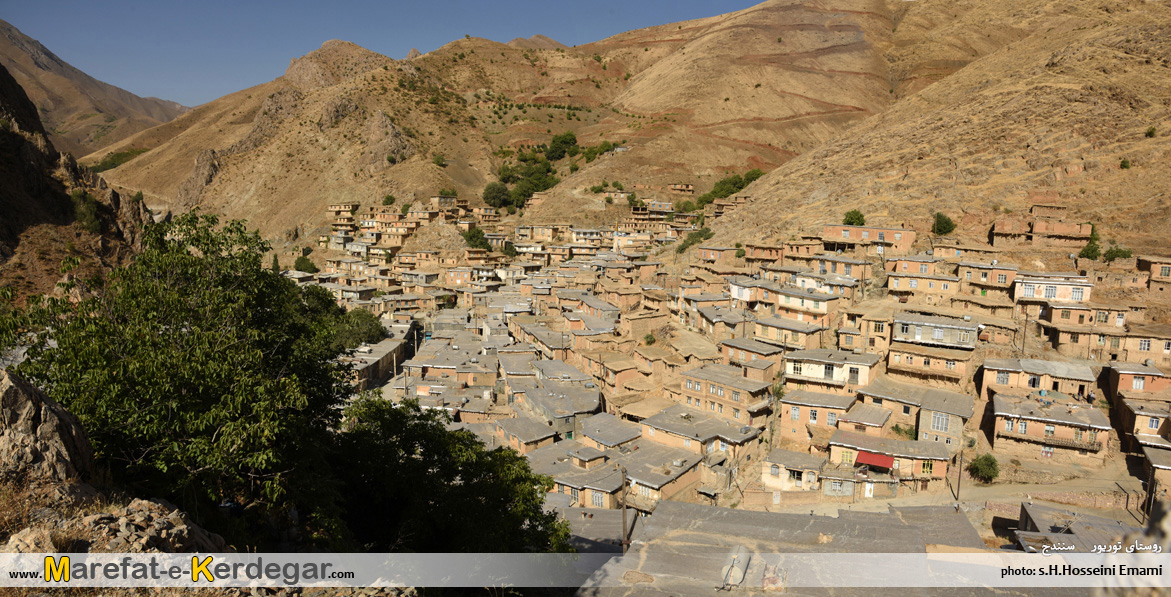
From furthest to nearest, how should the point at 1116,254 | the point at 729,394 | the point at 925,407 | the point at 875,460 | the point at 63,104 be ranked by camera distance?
the point at 63,104 < the point at 1116,254 < the point at 729,394 < the point at 925,407 < the point at 875,460

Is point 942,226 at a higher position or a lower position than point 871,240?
higher

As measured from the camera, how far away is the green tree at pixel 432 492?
11.4 metres

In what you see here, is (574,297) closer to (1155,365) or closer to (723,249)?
(723,249)

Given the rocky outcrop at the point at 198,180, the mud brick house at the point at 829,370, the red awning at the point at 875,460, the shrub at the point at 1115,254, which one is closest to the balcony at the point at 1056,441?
the red awning at the point at 875,460

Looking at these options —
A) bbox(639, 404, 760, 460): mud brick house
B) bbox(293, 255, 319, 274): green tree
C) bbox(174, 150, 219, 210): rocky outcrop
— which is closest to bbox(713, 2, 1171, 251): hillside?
bbox(639, 404, 760, 460): mud brick house

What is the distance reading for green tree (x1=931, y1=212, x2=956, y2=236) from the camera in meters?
39.4

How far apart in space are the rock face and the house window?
2542 cm

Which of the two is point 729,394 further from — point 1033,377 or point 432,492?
point 432,492

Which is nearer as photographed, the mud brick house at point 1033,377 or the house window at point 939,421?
the house window at point 939,421

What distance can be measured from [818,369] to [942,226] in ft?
63.0

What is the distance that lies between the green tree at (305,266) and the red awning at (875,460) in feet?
182

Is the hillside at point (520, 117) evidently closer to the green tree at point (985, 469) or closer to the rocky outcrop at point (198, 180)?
the rocky outcrop at point (198, 180)

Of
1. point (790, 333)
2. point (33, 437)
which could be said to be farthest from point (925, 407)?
point (33, 437)

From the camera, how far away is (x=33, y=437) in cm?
676
